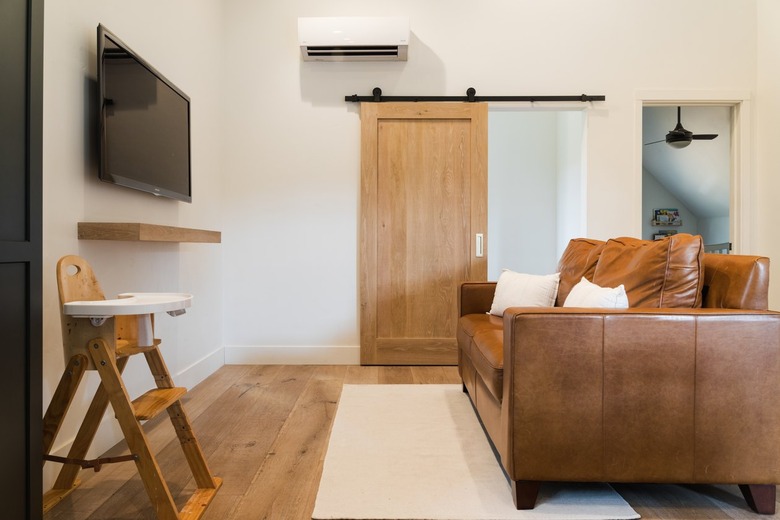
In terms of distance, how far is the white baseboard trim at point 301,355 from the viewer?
149 inches

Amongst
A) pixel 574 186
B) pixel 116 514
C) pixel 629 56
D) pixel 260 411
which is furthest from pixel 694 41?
pixel 116 514

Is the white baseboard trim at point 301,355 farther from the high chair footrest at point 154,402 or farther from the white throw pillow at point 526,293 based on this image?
the high chair footrest at point 154,402

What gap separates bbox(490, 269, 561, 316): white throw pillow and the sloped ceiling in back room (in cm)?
349

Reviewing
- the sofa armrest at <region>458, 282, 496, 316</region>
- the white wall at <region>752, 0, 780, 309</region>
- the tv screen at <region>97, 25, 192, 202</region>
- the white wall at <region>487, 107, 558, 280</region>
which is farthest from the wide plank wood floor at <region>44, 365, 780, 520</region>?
the white wall at <region>487, 107, 558, 280</region>

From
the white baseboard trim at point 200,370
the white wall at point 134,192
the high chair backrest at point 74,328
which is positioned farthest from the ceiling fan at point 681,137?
the high chair backrest at point 74,328

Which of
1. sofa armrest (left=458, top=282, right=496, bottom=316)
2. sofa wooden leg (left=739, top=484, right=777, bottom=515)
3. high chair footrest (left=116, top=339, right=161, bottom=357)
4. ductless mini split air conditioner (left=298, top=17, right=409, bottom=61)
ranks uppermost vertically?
ductless mini split air conditioner (left=298, top=17, right=409, bottom=61)

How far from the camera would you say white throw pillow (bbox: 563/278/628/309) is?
5.88ft

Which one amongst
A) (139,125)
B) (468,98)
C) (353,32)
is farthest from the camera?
(468,98)

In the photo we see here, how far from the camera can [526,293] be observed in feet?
8.65

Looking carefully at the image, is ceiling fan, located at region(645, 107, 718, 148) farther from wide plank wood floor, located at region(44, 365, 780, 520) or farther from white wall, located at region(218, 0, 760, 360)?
wide plank wood floor, located at region(44, 365, 780, 520)

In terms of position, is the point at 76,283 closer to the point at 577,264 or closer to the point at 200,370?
the point at 200,370

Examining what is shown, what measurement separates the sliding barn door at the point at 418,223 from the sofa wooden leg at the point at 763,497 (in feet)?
7.34

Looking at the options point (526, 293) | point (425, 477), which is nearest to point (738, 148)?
point (526, 293)

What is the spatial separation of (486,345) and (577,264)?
0.93 meters
